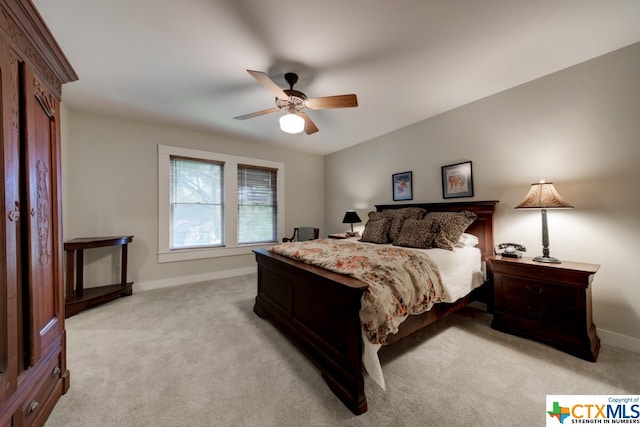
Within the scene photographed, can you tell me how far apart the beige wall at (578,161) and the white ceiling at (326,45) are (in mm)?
200

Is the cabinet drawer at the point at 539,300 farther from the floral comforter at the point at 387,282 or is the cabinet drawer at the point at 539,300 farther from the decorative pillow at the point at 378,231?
the decorative pillow at the point at 378,231

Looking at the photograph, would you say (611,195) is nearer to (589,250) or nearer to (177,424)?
(589,250)

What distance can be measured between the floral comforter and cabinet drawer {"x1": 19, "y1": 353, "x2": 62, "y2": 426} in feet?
5.50

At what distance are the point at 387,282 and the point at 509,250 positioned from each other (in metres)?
1.71

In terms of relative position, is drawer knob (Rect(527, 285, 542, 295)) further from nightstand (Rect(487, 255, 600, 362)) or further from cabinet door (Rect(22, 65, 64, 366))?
cabinet door (Rect(22, 65, 64, 366))

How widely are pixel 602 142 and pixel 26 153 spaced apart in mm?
4109

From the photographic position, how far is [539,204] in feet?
6.96

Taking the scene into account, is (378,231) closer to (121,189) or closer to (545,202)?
(545,202)

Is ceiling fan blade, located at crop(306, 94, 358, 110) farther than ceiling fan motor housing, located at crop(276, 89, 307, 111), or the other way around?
ceiling fan motor housing, located at crop(276, 89, 307, 111)

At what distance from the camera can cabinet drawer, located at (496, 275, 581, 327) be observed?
1907 millimetres

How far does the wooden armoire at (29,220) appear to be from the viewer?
3.15 ft

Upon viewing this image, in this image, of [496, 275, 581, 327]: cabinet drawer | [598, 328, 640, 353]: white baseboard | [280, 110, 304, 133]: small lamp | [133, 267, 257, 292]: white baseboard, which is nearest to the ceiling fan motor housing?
[280, 110, 304, 133]: small lamp

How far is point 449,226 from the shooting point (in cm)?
262

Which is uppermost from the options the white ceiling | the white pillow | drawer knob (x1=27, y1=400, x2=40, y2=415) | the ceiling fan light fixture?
the white ceiling
